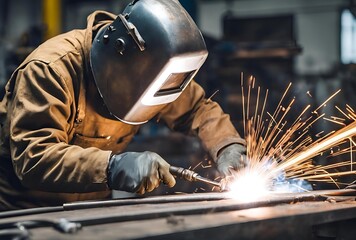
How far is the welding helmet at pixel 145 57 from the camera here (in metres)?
2.64

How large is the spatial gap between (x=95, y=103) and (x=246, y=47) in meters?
5.52

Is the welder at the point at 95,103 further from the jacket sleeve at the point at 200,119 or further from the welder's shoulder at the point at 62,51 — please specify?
the jacket sleeve at the point at 200,119

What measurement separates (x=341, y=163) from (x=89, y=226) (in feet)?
5.26

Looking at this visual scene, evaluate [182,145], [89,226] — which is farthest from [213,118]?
[182,145]

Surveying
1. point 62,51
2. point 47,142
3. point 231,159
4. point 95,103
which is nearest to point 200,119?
point 231,159

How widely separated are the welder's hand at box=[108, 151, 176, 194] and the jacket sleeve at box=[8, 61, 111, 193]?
0.14ft

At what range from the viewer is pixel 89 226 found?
1.91 m

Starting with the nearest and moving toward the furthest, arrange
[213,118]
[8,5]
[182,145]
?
[213,118] → [182,145] → [8,5]

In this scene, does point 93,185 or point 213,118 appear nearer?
point 93,185

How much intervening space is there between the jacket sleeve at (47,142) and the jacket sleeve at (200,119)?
787 mm

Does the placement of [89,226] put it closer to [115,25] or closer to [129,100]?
[129,100]

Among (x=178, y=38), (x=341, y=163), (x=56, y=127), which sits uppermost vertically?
(x=178, y=38)

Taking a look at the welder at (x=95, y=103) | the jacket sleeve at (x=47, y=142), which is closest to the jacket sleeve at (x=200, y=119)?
the welder at (x=95, y=103)

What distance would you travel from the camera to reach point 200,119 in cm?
337
